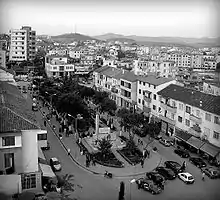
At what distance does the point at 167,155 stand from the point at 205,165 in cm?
64

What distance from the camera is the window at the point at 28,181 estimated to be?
3.03 meters

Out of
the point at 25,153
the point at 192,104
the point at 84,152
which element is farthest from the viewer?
the point at 192,104

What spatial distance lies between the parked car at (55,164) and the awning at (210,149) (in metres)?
2.10

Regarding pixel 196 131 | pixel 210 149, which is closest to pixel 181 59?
pixel 196 131

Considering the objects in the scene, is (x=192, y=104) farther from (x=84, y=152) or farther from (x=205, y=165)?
(x=84, y=152)

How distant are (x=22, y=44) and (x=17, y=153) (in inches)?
497

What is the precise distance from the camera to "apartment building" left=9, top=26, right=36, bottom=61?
1406cm

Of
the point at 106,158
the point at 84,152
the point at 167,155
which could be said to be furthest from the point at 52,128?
the point at 167,155

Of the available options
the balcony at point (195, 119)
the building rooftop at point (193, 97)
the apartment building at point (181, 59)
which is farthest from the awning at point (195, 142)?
the apartment building at point (181, 59)

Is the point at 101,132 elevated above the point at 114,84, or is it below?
below

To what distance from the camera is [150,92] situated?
6.67 meters

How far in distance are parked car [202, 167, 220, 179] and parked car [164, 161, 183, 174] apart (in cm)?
31

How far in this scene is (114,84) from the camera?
840 centimetres

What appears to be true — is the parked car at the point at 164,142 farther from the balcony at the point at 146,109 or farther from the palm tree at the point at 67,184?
the palm tree at the point at 67,184
